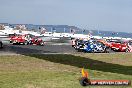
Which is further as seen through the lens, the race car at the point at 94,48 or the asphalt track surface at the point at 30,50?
the race car at the point at 94,48

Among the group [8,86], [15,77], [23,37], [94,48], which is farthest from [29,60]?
[23,37]

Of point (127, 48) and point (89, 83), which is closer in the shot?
point (89, 83)

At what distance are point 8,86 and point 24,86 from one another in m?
0.91

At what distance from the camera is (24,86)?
67.4 ft

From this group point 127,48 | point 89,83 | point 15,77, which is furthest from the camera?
point 127,48

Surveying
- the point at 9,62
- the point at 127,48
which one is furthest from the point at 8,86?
the point at 127,48

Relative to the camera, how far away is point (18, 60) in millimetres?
37594

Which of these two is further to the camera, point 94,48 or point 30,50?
point 94,48

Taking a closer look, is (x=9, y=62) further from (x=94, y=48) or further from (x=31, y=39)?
(x=31, y=39)

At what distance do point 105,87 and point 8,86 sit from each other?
218 inches

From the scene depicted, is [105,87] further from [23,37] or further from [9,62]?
[23,37]

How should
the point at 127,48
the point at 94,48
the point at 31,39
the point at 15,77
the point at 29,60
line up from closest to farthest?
the point at 15,77
the point at 29,60
the point at 94,48
the point at 127,48
the point at 31,39

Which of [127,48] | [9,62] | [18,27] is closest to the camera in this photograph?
[9,62]

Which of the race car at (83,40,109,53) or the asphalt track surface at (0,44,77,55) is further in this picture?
the race car at (83,40,109,53)
